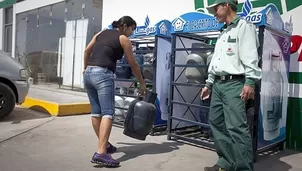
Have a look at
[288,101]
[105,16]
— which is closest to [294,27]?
[288,101]

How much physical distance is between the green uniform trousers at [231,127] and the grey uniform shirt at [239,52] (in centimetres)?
14

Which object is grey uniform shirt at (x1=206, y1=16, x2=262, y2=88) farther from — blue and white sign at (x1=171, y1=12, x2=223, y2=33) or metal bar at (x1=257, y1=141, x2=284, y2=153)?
metal bar at (x1=257, y1=141, x2=284, y2=153)

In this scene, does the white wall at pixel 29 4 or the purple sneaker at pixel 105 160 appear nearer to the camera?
the purple sneaker at pixel 105 160

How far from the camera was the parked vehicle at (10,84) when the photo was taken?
19.6ft

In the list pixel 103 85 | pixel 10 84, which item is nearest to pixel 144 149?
pixel 103 85

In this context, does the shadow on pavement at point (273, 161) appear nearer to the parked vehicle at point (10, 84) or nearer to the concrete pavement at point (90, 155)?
the concrete pavement at point (90, 155)

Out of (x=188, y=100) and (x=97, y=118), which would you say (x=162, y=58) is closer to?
(x=188, y=100)

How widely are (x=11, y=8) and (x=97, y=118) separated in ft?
40.5

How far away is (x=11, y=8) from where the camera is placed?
14.1 metres

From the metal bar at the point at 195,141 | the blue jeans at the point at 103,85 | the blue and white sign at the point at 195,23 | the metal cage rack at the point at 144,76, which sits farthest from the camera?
the metal cage rack at the point at 144,76

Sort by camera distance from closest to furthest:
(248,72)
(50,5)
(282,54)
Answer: (248,72)
(282,54)
(50,5)

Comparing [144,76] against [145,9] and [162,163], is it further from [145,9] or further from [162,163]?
[145,9]

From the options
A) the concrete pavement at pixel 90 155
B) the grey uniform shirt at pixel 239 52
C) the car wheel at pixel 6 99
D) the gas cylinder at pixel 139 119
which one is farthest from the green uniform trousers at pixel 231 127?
the car wheel at pixel 6 99

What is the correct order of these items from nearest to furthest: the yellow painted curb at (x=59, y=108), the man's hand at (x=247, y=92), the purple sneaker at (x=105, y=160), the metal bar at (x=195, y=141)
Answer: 1. the man's hand at (x=247, y=92)
2. the purple sneaker at (x=105, y=160)
3. the metal bar at (x=195, y=141)
4. the yellow painted curb at (x=59, y=108)
